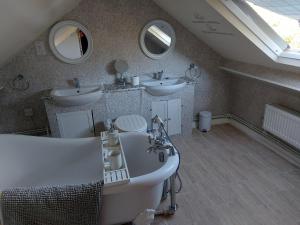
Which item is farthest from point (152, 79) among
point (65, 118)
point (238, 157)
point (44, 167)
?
point (44, 167)

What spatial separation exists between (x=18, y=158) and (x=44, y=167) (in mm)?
234

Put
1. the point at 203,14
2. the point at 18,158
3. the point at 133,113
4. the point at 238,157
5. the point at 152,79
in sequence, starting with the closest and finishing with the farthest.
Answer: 1. the point at 18,158
2. the point at 203,14
3. the point at 238,157
4. the point at 133,113
5. the point at 152,79

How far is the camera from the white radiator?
229 centimetres

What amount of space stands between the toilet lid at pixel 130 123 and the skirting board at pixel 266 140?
5.19ft

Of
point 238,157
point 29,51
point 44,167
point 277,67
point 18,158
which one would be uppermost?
point 29,51

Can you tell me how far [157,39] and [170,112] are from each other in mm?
1057

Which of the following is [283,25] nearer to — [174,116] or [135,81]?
[174,116]

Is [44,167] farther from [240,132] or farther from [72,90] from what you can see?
[240,132]

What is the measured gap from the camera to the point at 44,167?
6.52 feet

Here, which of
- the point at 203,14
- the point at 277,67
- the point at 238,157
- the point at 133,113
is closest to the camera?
the point at 203,14

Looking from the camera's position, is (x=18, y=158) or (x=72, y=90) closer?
(x=18, y=158)

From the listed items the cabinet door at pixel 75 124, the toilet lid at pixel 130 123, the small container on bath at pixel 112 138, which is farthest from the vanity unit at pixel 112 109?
the small container on bath at pixel 112 138

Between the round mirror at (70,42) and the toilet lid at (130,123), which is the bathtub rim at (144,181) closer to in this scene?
the toilet lid at (130,123)

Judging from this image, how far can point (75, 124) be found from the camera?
2707 mm
